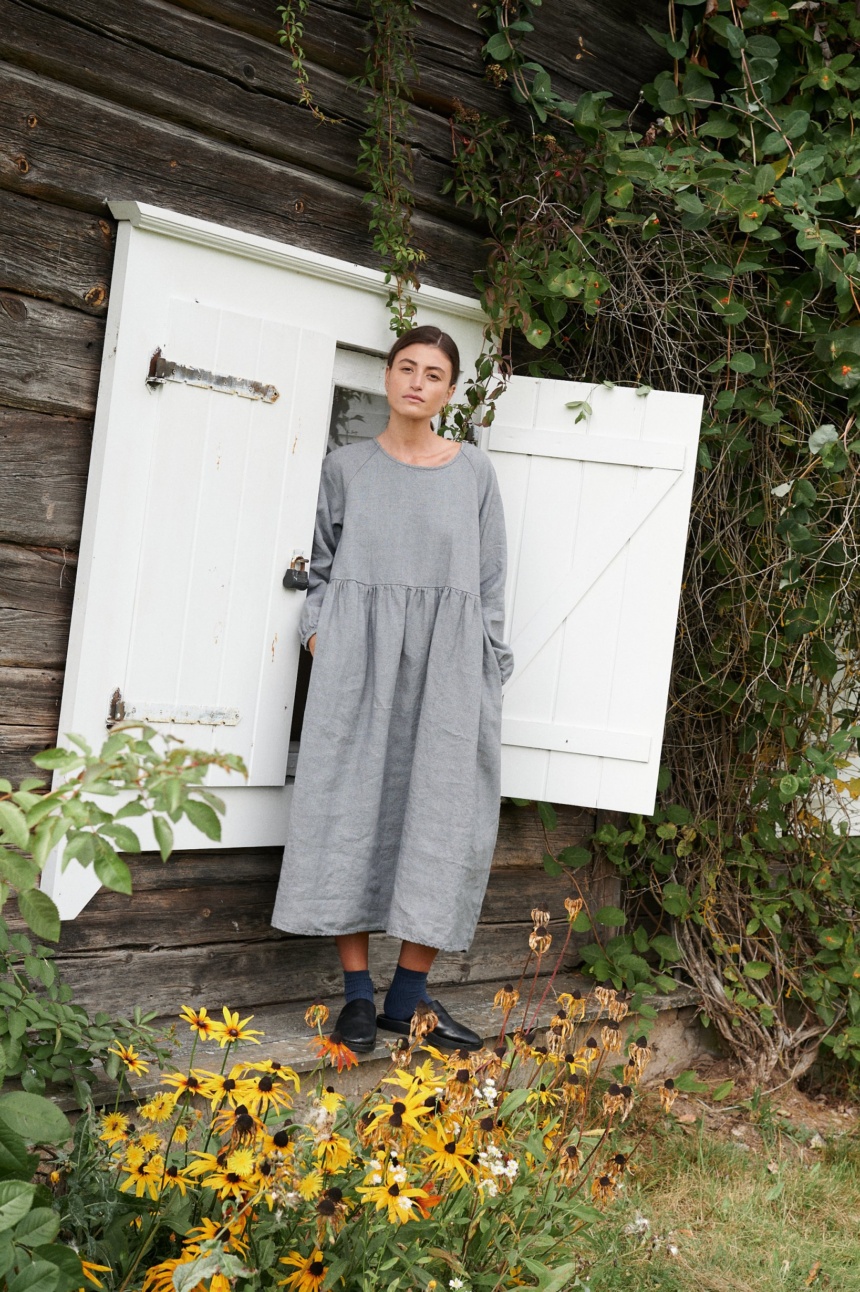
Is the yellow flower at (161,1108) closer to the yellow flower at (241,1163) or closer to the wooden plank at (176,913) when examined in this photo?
the yellow flower at (241,1163)

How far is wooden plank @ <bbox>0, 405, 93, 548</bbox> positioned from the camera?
260 centimetres

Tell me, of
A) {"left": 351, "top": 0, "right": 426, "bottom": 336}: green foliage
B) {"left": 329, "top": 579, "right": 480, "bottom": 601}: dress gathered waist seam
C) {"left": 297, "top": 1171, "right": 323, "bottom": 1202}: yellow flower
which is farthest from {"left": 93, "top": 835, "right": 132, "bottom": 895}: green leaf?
{"left": 351, "top": 0, "right": 426, "bottom": 336}: green foliage

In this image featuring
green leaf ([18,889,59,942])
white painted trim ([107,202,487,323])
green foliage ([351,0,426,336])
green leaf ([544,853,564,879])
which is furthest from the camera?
green leaf ([544,853,564,879])

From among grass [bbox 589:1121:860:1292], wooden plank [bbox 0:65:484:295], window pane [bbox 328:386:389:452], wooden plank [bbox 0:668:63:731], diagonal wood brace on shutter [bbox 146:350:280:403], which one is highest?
wooden plank [bbox 0:65:484:295]

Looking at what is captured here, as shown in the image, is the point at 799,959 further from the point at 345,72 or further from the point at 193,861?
the point at 345,72

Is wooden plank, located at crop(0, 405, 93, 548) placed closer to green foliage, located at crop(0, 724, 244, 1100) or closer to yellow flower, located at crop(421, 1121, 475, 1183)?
green foliage, located at crop(0, 724, 244, 1100)

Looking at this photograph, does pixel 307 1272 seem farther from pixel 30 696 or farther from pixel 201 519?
pixel 201 519

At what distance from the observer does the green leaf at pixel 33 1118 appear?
1760mm

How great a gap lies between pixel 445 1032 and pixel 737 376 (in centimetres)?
210

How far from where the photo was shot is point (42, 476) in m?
2.66

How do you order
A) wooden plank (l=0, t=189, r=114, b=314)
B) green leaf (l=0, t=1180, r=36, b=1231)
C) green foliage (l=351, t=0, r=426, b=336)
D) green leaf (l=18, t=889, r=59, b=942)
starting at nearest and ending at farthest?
green leaf (l=18, t=889, r=59, b=942) → green leaf (l=0, t=1180, r=36, b=1231) → wooden plank (l=0, t=189, r=114, b=314) → green foliage (l=351, t=0, r=426, b=336)

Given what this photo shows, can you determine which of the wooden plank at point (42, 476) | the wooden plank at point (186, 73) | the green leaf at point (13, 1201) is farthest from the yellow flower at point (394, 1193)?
the wooden plank at point (186, 73)

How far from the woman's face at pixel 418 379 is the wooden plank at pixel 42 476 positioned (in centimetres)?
78

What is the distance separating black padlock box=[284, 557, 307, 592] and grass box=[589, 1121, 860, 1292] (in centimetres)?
165
